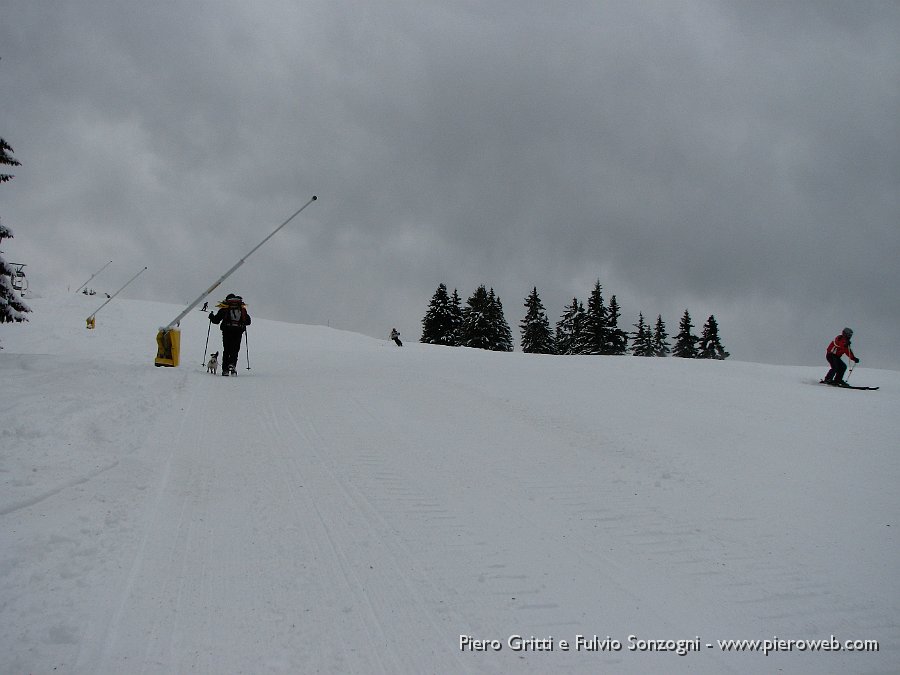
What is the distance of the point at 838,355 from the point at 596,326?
35.2 meters

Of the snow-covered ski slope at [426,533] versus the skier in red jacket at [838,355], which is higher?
the skier in red jacket at [838,355]

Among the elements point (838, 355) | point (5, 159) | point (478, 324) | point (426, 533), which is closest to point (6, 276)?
point (5, 159)

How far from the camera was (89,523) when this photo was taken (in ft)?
14.1

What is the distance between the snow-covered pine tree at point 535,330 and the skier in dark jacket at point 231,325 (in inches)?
1686

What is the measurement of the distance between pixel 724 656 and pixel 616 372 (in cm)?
1143

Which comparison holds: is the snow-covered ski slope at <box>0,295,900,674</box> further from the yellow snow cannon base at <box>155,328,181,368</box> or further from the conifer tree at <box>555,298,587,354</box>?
the conifer tree at <box>555,298,587,354</box>

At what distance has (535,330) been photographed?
54625 mm

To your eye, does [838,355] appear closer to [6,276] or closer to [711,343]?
[6,276]

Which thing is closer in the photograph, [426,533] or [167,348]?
[426,533]

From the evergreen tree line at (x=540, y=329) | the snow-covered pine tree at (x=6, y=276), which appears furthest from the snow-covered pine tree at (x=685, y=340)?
the snow-covered pine tree at (x=6, y=276)

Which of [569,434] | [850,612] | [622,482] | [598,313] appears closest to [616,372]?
[569,434]

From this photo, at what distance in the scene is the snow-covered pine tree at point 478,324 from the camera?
49688 mm

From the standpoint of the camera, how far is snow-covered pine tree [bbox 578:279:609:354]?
4916 centimetres

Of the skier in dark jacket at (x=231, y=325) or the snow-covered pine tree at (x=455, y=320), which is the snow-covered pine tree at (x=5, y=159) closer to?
the skier in dark jacket at (x=231, y=325)
